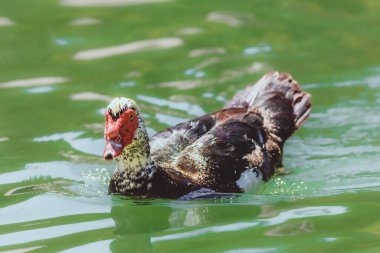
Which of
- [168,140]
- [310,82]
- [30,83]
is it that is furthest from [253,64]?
[168,140]

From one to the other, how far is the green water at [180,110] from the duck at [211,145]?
0.16 m

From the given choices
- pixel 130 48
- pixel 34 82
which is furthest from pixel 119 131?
pixel 130 48

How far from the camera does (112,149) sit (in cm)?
644

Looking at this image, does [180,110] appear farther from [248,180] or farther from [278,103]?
[248,180]

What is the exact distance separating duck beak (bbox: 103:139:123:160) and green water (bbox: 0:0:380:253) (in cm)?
44

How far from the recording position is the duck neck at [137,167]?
6773mm

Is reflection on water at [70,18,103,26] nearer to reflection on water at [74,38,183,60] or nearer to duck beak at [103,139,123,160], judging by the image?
reflection on water at [74,38,183,60]

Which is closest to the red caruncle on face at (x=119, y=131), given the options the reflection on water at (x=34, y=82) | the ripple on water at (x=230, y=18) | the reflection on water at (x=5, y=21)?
the reflection on water at (x=34, y=82)

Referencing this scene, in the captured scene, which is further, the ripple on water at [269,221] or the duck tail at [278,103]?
the duck tail at [278,103]

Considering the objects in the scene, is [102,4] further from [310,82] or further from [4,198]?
[4,198]

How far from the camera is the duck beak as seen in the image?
6.35 meters

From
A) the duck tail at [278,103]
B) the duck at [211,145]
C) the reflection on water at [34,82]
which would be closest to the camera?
the duck at [211,145]

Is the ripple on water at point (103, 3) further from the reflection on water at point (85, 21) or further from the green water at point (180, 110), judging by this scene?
the reflection on water at point (85, 21)

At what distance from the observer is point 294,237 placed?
5.73 m
